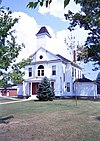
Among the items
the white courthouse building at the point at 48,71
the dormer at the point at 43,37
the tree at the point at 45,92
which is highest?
the dormer at the point at 43,37

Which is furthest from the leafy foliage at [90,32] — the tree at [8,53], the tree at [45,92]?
the tree at [8,53]

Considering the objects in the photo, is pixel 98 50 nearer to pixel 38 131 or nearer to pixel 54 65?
pixel 54 65

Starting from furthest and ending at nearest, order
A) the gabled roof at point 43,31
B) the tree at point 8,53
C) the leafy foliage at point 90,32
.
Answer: the gabled roof at point 43,31
the leafy foliage at point 90,32
the tree at point 8,53

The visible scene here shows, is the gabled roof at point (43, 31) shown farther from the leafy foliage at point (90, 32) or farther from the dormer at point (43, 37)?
the leafy foliage at point (90, 32)

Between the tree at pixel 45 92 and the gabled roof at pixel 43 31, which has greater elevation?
the gabled roof at pixel 43 31

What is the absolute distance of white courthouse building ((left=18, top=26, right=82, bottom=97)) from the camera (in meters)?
41.4

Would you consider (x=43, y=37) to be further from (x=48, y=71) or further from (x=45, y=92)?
(x=45, y=92)

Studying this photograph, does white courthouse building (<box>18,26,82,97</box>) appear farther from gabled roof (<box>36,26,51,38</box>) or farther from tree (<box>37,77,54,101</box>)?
tree (<box>37,77,54,101</box>)

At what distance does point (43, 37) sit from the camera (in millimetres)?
43469

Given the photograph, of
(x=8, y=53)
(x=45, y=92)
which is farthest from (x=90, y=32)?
(x=8, y=53)

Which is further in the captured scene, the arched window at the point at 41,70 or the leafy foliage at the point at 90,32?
the arched window at the point at 41,70

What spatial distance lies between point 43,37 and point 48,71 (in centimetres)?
625

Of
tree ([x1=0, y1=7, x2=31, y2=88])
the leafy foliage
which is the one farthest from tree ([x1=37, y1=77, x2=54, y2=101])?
tree ([x1=0, y1=7, x2=31, y2=88])

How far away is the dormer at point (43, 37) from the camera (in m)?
43.3
